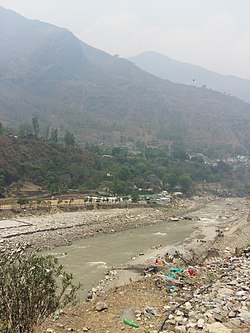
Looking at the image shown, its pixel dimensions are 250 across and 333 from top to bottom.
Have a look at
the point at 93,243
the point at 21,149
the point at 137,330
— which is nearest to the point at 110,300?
the point at 137,330

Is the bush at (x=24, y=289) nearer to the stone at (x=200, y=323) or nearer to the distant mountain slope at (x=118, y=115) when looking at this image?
the stone at (x=200, y=323)

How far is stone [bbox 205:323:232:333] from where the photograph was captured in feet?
34.2

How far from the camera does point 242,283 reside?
14.9 metres

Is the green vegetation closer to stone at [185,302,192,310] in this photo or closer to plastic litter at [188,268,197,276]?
plastic litter at [188,268,197,276]

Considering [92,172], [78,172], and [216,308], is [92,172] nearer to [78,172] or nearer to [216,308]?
[78,172]

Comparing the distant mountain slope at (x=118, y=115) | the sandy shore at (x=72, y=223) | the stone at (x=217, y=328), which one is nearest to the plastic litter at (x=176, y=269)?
the stone at (x=217, y=328)

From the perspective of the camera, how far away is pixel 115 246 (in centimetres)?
2978

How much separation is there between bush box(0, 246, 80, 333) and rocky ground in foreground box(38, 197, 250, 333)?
2.71 m

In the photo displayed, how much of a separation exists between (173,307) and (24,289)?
20.7ft

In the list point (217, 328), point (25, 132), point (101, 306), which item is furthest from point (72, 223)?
point (25, 132)

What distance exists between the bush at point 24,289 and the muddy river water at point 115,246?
10.0 meters

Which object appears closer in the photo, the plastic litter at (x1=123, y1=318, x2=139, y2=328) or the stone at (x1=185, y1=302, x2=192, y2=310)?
the plastic litter at (x1=123, y1=318, x2=139, y2=328)

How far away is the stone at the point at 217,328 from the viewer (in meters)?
10.4

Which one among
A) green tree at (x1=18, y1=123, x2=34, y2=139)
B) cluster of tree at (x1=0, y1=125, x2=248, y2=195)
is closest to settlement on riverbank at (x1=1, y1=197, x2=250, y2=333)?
cluster of tree at (x1=0, y1=125, x2=248, y2=195)
